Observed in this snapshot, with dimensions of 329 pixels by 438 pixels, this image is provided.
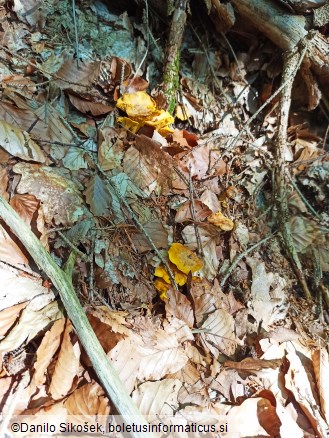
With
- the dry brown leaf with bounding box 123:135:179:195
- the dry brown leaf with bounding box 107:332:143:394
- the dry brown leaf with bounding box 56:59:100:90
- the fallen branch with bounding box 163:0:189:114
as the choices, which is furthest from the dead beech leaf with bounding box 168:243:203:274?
the dry brown leaf with bounding box 56:59:100:90

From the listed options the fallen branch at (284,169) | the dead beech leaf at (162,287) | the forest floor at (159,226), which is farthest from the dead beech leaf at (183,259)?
the fallen branch at (284,169)

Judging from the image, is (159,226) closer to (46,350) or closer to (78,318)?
(78,318)

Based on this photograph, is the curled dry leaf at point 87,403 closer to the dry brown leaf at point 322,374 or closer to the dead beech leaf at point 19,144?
the dry brown leaf at point 322,374

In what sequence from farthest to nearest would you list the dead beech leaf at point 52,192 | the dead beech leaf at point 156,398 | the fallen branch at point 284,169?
the fallen branch at point 284,169 → the dead beech leaf at point 52,192 → the dead beech leaf at point 156,398

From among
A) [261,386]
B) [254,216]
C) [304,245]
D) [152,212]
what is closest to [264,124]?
[254,216]

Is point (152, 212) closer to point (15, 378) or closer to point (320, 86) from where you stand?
point (15, 378)

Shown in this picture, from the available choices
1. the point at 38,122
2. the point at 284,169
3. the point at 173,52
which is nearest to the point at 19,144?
the point at 38,122
